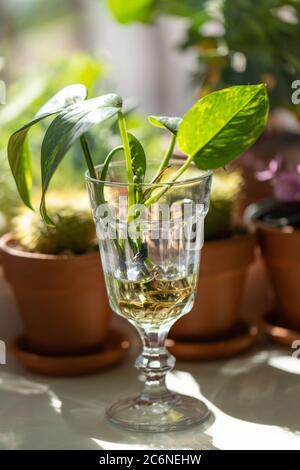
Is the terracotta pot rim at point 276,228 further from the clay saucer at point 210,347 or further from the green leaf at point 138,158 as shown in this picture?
the green leaf at point 138,158

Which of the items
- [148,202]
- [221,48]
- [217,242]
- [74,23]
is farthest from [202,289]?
[74,23]

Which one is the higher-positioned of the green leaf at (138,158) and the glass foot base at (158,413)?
the green leaf at (138,158)

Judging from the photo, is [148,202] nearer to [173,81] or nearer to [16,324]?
[16,324]

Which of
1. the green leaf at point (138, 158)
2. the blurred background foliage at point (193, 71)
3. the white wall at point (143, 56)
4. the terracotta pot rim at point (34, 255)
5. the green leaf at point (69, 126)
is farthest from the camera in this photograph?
the white wall at point (143, 56)

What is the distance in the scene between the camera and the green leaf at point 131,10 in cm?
107

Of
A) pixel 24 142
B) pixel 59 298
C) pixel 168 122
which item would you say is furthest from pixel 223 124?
pixel 59 298

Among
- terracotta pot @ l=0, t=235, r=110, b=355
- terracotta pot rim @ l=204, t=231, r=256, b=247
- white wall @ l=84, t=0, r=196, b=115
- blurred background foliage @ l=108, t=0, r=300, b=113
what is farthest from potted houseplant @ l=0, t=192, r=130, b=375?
white wall @ l=84, t=0, r=196, b=115

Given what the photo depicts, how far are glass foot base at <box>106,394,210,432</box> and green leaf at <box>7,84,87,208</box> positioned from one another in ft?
0.68

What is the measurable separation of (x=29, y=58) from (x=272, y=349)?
6.93 feet

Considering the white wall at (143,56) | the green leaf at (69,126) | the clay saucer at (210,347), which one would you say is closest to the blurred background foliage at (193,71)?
the clay saucer at (210,347)

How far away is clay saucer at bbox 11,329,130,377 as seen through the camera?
880 mm

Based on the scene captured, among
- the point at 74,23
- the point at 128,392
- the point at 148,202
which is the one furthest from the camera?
the point at 74,23

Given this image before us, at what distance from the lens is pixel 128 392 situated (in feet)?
2.81

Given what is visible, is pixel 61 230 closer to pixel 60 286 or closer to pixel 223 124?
pixel 60 286
